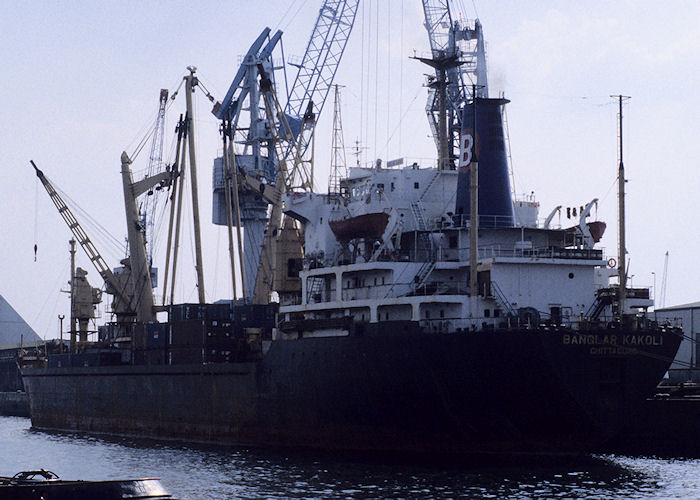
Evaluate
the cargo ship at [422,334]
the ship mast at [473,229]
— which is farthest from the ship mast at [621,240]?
the ship mast at [473,229]

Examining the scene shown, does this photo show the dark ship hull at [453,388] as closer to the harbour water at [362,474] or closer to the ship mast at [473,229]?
the harbour water at [362,474]

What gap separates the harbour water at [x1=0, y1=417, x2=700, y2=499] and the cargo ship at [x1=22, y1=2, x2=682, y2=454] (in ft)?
4.74

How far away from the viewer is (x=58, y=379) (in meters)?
67.8

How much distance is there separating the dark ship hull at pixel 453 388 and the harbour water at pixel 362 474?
107 centimetres

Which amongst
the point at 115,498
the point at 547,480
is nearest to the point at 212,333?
the point at 547,480

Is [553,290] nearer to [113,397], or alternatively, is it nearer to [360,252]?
[360,252]

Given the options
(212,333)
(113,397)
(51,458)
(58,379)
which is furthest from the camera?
(58,379)

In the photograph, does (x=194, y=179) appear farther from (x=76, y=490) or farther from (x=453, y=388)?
(x=76, y=490)

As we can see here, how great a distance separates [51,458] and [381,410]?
15.6m

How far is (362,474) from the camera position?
40.1 metres

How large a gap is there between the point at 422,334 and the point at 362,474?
5.78 meters

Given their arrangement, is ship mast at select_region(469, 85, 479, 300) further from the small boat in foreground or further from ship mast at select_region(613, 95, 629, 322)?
the small boat in foreground

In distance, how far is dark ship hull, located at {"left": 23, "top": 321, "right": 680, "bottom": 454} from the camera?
4081cm

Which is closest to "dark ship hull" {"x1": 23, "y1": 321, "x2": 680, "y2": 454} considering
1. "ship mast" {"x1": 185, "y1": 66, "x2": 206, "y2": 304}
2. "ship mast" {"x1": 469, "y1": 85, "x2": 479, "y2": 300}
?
"ship mast" {"x1": 469, "y1": 85, "x2": 479, "y2": 300}
